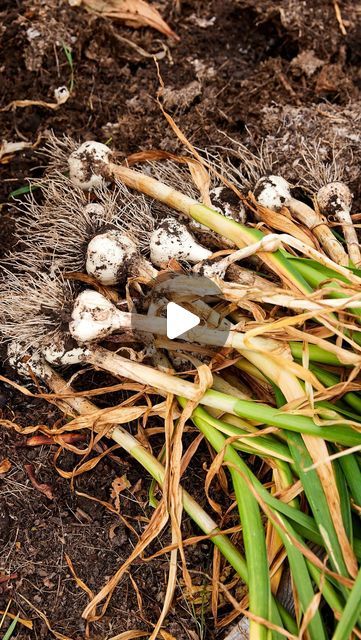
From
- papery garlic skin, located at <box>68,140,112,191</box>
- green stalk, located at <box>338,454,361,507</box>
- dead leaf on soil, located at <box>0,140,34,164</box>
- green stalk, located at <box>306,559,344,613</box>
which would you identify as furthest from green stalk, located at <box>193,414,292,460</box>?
dead leaf on soil, located at <box>0,140,34,164</box>

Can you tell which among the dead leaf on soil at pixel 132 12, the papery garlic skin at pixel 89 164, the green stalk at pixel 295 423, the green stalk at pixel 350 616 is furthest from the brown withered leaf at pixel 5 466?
the dead leaf on soil at pixel 132 12

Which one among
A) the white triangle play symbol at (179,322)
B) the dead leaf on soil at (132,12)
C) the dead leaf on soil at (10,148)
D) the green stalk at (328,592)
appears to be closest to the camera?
the green stalk at (328,592)

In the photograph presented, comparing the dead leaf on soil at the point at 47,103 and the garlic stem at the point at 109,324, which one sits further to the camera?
the dead leaf on soil at the point at 47,103

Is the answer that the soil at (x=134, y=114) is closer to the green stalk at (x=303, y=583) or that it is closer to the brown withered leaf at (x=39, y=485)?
the brown withered leaf at (x=39, y=485)

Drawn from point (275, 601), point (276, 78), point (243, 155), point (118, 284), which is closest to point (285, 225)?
point (243, 155)

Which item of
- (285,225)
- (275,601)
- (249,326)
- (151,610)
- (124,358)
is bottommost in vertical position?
(151,610)

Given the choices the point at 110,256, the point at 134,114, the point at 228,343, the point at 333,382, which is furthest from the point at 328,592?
the point at 134,114

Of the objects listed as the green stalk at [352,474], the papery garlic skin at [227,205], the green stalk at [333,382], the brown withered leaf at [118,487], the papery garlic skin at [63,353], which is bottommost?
the brown withered leaf at [118,487]

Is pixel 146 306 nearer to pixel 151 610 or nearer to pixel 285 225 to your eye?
pixel 285 225
